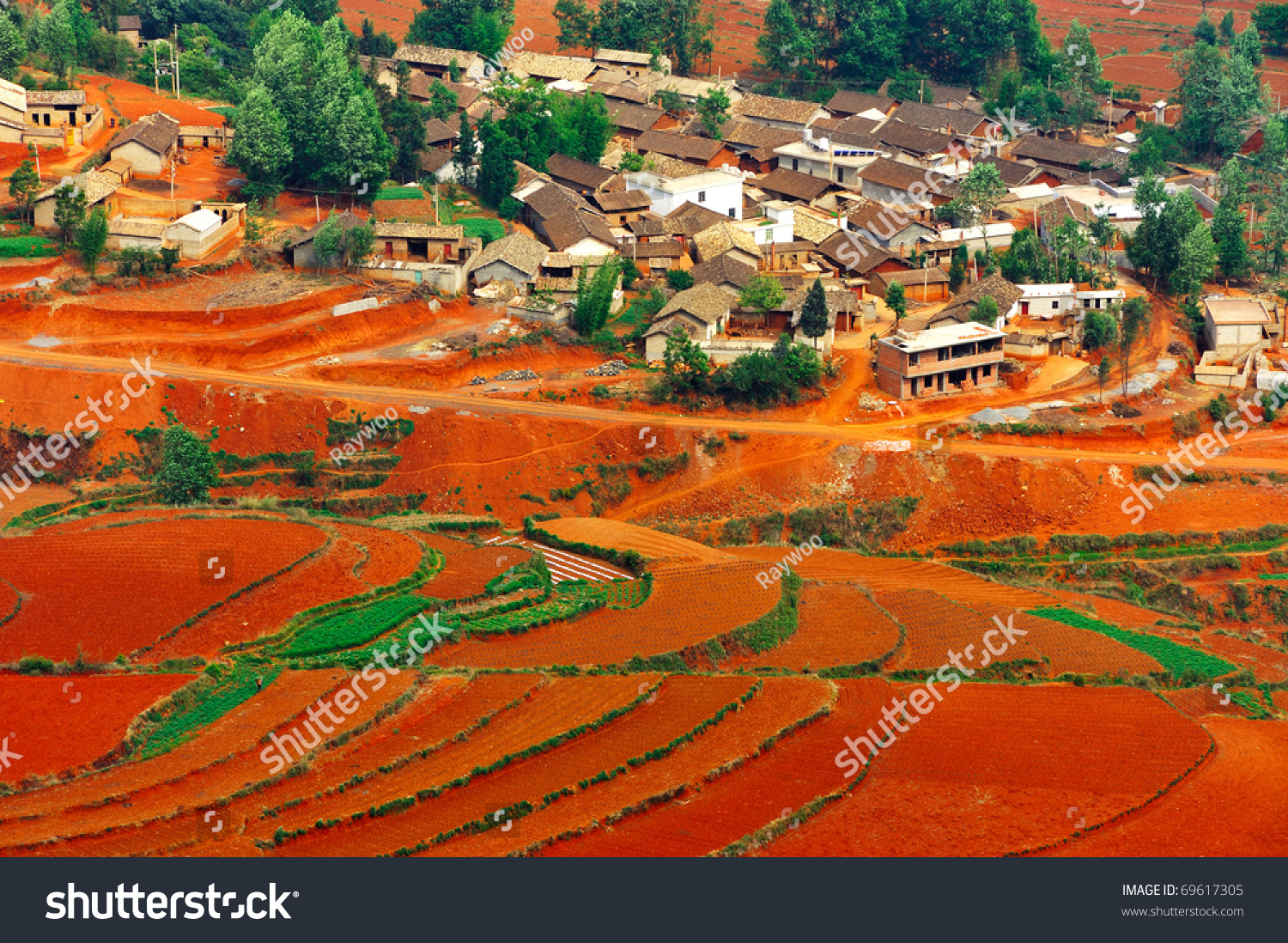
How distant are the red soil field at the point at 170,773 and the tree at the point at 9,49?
170ft

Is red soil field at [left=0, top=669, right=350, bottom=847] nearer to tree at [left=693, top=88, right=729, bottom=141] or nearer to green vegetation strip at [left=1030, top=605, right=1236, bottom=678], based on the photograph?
green vegetation strip at [left=1030, top=605, right=1236, bottom=678]


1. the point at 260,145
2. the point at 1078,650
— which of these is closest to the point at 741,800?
the point at 1078,650

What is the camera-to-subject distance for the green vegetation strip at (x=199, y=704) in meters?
28.9

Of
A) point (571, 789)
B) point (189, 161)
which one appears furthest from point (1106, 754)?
point (189, 161)

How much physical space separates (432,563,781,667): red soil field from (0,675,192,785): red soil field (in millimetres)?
6756

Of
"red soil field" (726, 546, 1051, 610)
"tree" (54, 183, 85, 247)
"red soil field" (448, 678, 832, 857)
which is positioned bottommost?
"red soil field" (726, 546, 1051, 610)

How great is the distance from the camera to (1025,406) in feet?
168

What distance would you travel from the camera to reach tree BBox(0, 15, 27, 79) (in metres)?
70.1

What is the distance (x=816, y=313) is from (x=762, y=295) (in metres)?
3.29

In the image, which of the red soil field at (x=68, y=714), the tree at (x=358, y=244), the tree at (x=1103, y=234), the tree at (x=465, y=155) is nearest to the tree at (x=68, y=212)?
the tree at (x=358, y=244)

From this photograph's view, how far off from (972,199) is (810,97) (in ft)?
92.4

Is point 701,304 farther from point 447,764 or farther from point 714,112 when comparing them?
point 447,764

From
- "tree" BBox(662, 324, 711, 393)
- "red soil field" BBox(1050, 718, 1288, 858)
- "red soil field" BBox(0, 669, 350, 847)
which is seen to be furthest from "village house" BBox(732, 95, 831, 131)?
"red soil field" BBox(0, 669, 350, 847)

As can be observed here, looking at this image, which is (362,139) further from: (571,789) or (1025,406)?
(571,789)
